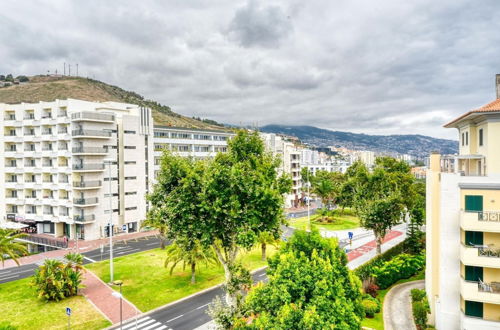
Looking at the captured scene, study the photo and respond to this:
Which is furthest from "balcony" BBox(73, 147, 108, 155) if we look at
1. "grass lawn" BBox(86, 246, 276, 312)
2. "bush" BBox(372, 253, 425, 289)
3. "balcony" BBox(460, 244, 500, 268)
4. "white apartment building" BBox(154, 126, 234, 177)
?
"balcony" BBox(460, 244, 500, 268)

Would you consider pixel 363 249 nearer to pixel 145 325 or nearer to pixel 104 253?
pixel 145 325

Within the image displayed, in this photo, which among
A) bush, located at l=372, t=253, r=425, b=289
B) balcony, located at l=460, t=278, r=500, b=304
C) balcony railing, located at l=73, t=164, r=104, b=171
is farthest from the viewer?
balcony railing, located at l=73, t=164, r=104, b=171

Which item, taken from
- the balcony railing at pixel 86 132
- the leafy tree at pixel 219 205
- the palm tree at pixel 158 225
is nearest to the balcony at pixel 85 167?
the balcony railing at pixel 86 132

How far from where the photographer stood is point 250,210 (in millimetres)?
24500

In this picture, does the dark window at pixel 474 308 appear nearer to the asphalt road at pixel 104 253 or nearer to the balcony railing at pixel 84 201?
the asphalt road at pixel 104 253

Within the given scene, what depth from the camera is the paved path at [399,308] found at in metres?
25.9

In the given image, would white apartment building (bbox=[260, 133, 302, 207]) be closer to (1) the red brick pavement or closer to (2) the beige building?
(1) the red brick pavement

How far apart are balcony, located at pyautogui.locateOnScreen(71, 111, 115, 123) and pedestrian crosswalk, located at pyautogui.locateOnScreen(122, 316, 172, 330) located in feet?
130

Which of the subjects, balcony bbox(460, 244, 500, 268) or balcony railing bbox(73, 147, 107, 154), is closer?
balcony bbox(460, 244, 500, 268)

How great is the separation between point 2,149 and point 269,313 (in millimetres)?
69596

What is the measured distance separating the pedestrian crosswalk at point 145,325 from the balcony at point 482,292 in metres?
22.1

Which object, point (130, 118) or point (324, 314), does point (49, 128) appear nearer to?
point (130, 118)

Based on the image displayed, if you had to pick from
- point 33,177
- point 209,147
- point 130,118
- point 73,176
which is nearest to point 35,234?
point 33,177

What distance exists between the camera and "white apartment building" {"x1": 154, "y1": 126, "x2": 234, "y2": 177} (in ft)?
241
